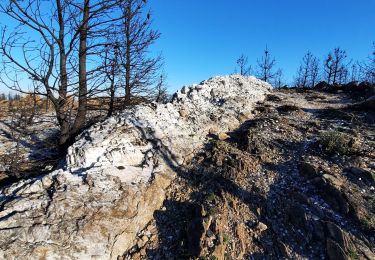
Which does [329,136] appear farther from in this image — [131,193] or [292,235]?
[131,193]

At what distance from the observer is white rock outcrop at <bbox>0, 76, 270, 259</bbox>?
429cm

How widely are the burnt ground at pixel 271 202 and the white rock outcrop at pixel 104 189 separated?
12.3 inches

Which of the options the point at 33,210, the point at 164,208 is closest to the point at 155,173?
the point at 164,208

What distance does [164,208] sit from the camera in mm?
5449

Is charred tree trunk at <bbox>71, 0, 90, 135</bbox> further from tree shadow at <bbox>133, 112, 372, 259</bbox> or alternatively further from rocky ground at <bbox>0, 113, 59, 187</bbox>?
tree shadow at <bbox>133, 112, 372, 259</bbox>

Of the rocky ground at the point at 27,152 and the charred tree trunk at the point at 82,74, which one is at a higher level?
the charred tree trunk at the point at 82,74

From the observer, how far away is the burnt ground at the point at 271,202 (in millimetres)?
4629

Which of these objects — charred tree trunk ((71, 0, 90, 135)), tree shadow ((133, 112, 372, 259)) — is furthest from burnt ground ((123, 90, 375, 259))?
charred tree trunk ((71, 0, 90, 135))

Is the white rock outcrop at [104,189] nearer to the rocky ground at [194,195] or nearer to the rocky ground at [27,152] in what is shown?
the rocky ground at [194,195]

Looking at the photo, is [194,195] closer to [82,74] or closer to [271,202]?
[271,202]

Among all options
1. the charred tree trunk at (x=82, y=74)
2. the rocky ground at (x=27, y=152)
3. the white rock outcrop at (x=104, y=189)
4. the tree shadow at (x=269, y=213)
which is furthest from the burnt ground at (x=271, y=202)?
the charred tree trunk at (x=82, y=74)

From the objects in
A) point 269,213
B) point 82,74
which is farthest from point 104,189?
point 82,74

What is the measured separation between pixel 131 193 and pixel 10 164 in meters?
3.38

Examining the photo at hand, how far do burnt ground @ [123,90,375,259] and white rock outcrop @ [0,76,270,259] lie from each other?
0.31 meters
